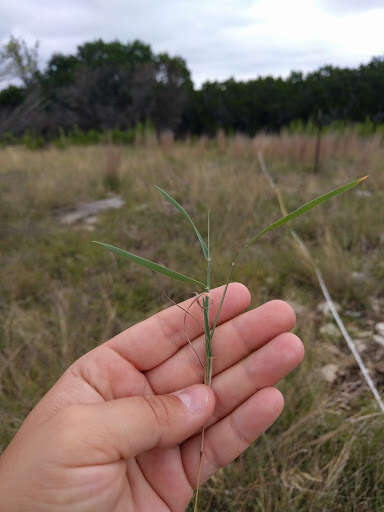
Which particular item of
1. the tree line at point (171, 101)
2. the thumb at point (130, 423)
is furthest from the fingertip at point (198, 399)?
the tree line at point (171, 101)

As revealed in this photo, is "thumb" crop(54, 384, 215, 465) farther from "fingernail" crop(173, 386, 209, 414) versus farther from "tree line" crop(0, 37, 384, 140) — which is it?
"tree line" crop(0, 37, 384, 140)

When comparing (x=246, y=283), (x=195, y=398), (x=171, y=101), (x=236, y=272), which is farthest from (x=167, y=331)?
(x=171, y=101)

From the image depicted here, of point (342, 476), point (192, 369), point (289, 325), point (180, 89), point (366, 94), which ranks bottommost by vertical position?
point (342, 476)

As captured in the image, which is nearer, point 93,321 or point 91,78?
point 93,321

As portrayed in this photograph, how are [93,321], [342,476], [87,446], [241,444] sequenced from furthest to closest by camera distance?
[93,321], [342,476], [241,444], [87,446]

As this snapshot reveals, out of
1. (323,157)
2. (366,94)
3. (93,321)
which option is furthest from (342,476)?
(366,94)

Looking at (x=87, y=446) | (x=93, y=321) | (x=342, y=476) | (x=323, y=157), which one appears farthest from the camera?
(x=323, y=157)

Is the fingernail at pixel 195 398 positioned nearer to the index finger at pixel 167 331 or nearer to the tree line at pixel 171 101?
the index finger at pixel 167 331

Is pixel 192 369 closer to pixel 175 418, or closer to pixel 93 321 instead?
pixel 175 418
